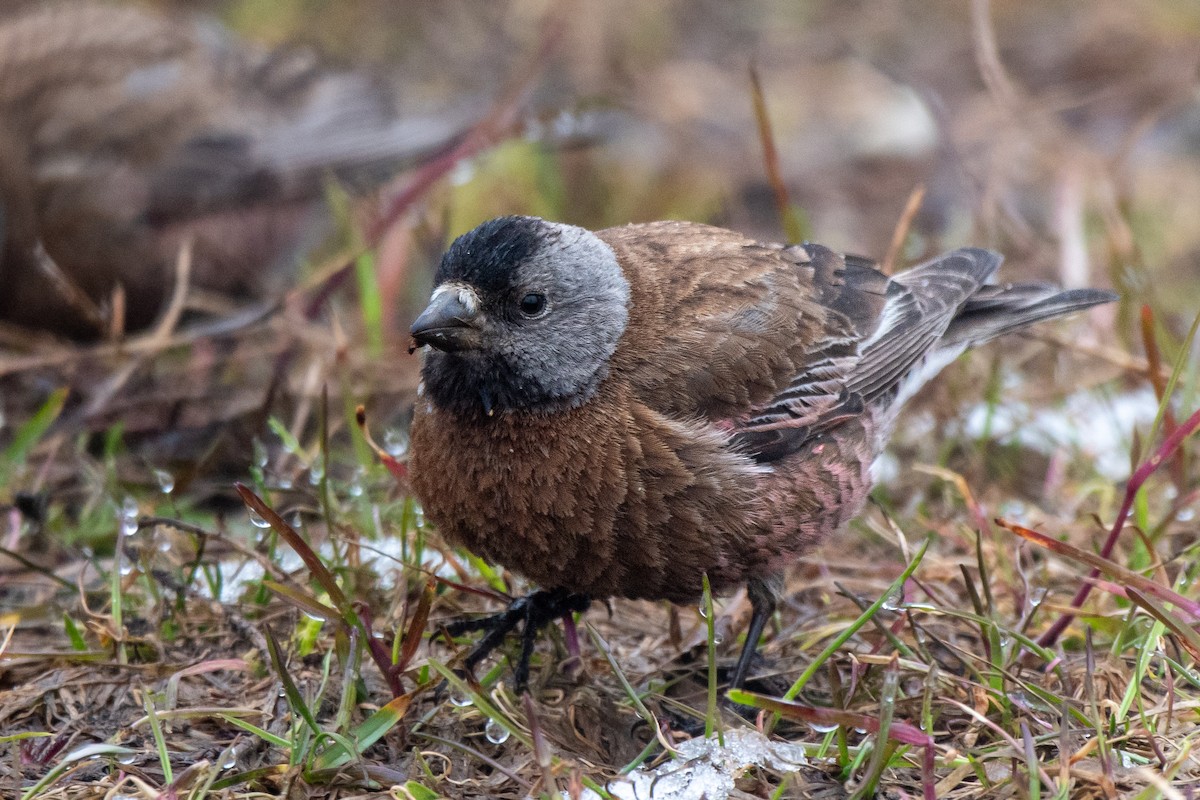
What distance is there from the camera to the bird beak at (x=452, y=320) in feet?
10.9

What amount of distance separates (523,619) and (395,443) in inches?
43.5

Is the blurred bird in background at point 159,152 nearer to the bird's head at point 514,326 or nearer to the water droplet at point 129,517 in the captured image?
the water droplet at point 129,517

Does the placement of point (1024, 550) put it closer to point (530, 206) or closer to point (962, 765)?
point (962, 765)

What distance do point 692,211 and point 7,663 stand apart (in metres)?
4.56

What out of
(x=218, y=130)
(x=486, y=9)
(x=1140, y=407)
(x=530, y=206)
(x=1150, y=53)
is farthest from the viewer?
(x=486, y=9)

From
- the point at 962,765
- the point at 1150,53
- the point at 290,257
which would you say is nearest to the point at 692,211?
the point at 290,257

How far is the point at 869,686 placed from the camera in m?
3.25

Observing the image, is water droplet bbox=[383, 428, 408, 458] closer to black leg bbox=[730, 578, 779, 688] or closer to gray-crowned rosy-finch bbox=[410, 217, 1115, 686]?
gray-crowned rosy-finch bbox=[410, 217, 1115, 686]

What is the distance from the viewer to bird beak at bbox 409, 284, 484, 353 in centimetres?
332

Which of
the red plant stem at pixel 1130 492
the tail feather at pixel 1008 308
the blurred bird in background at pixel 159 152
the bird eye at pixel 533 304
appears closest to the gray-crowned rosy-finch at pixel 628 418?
the bird eye at pixel 533 304

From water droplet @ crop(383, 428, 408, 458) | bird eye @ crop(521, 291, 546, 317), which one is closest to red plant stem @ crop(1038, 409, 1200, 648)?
bird eye @ crop(521, 291, 546, 317)

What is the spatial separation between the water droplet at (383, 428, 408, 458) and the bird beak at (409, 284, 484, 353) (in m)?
1.08

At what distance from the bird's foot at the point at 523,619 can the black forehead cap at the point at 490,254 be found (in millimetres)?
901

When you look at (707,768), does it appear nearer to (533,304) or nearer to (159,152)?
(533,304)
